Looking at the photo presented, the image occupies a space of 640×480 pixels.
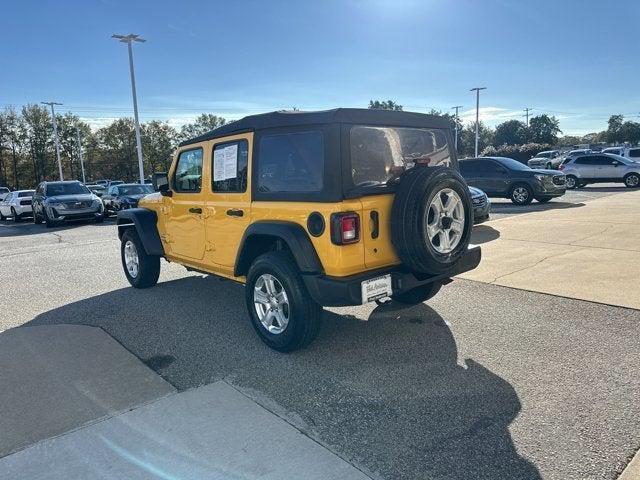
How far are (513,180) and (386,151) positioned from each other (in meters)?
13.2

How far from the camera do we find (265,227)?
400cm

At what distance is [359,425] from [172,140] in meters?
73.4

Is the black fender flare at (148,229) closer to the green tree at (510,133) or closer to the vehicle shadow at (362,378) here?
the vehicle shadow at (362,378)

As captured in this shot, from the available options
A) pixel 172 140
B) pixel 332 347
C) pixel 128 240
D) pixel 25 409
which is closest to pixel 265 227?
A: pixel 332 347

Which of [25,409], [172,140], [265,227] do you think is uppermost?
[172,140]

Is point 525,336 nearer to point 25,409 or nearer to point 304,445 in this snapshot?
point 304,445

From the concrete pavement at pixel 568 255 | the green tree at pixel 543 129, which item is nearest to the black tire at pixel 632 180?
the concrete pavement at pixel 568 255

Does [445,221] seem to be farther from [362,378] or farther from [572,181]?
[572,181]

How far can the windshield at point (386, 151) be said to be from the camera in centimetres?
376

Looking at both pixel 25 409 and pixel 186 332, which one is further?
pixel 186 332

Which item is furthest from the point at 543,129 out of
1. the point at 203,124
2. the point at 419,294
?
the point at 419,294

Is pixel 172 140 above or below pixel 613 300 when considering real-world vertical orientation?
above

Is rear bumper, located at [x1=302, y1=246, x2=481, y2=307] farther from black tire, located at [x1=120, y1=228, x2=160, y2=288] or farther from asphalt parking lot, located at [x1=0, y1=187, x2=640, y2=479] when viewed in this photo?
black tire, located at [x1=120, y1=228, x2=160, y2=288]

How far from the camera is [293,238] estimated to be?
12.2 ft
